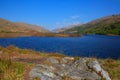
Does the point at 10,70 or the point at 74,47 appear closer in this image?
the point at 10,70

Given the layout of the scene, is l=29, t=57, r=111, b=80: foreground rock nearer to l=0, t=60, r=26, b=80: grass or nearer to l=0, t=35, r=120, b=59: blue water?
l=0, t=60, r=26, b=80: grass

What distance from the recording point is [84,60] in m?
20.3

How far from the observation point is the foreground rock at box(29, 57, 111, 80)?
15848 mm

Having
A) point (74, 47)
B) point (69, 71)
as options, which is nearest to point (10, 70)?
point (69, 71)

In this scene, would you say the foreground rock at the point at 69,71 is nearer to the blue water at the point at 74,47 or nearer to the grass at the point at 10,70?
the grass at the point at 10,70

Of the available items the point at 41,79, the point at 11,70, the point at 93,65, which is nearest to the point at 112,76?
the point at 93,65

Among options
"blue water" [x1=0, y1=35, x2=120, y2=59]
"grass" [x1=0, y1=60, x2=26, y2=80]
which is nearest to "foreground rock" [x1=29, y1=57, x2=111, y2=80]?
"grass" [x1=0, y1=60, x2=26, y2=80]

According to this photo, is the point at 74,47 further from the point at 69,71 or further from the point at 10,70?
the point at 10,70

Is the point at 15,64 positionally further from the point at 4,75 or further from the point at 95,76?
the point at 95,76

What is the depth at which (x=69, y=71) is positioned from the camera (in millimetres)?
17672

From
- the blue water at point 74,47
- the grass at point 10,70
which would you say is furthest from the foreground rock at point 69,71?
the blue water at point 74,47

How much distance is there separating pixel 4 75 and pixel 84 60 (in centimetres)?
855

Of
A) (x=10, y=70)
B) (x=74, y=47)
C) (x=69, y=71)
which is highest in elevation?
(x=10, y=70)

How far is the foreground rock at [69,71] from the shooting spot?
52.0 ft
